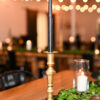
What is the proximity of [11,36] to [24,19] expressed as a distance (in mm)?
1149

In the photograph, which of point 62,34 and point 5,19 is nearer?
point 5,19

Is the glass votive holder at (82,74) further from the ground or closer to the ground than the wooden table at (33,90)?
further from the ground

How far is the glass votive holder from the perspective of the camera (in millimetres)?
1249

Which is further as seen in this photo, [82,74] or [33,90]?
[33,90]

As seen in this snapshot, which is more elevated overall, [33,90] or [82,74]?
[82,74]

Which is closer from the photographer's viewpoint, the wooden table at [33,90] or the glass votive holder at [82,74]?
the glass votive holder at [82,74]

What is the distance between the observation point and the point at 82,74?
4.33 feet

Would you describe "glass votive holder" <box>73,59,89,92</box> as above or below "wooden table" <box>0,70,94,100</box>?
above

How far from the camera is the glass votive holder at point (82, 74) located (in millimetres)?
1249

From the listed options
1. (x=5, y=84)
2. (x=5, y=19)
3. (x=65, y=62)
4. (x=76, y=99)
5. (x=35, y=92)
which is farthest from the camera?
(x=5, y=19)

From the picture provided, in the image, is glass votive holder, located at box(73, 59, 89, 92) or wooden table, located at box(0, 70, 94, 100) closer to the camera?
glass votive holder, located at box(73, 59, 89, 92)

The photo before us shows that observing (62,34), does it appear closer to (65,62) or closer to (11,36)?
(11,36)

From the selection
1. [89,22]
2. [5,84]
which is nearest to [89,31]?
[89,22]

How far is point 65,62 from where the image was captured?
5281 millimetres
